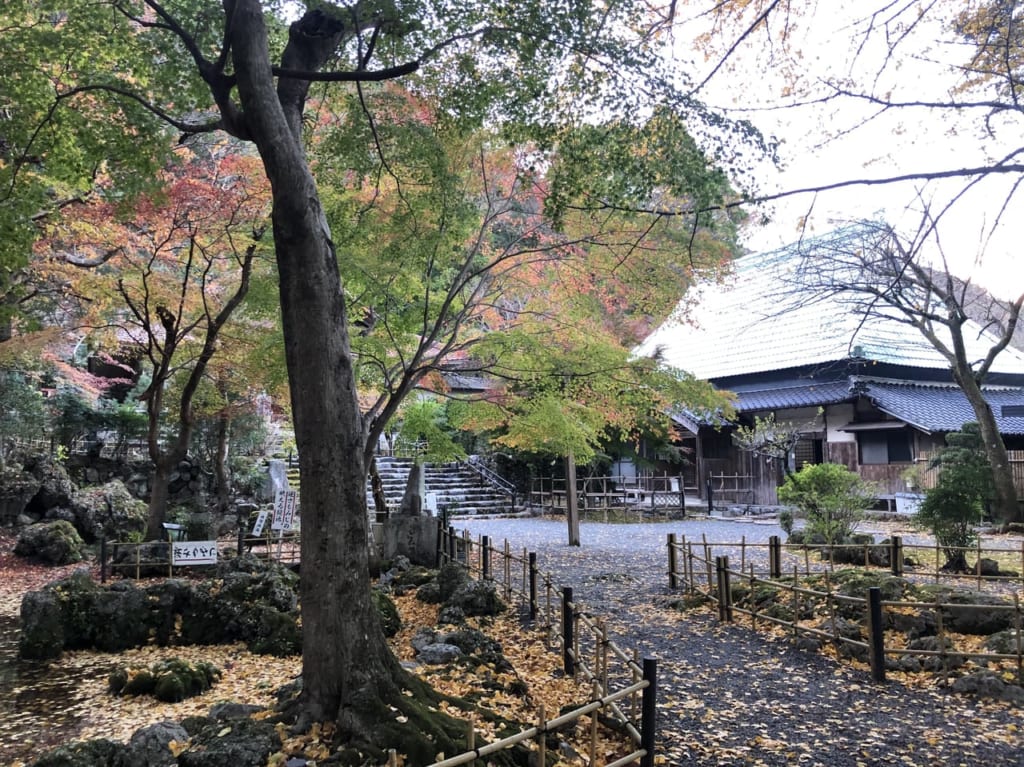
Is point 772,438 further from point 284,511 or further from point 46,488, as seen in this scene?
point 46,488

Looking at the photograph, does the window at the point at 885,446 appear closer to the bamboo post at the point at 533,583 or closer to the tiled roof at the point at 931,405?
the tiled roof at the point at 931,405

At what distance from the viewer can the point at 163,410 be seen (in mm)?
18719

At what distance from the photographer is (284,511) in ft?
46.0

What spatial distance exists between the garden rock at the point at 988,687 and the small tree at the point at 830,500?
6.69 meters

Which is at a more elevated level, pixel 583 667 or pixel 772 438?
pixel 772 438

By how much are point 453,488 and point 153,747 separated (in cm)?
2160

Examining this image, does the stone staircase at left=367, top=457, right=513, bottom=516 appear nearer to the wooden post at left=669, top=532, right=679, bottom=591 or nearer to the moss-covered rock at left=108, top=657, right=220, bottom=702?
the wooden post at left=669, top=532, right=679, bottom=591

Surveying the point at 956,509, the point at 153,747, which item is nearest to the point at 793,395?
the point at 956,509

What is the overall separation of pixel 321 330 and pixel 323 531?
1.33 meters

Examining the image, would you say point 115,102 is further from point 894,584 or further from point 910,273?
point 910,273

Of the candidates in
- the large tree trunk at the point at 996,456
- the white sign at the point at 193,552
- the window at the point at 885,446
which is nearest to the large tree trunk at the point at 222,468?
the white sign at the point at 193,552

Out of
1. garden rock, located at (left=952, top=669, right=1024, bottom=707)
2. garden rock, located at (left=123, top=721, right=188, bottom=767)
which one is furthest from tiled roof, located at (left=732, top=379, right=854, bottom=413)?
garden rock, located at (left=123, top=721, right=188, bottom=767)

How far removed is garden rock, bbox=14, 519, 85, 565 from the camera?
13.6 metres

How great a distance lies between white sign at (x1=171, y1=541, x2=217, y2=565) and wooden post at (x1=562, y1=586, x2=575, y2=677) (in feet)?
24.8
